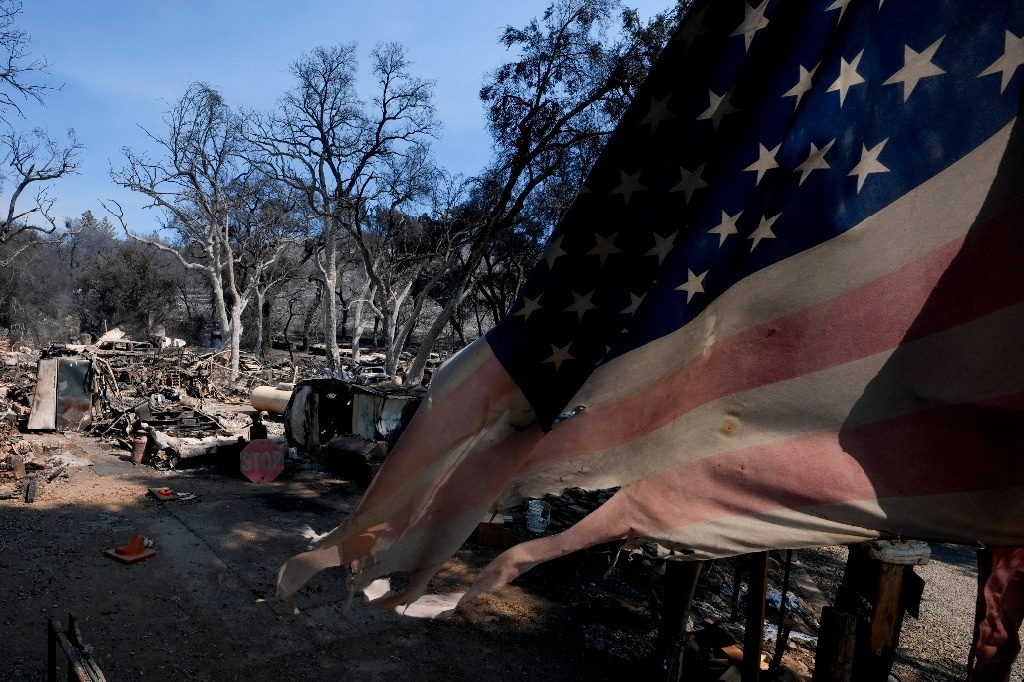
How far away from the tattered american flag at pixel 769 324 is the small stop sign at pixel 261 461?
39.6 ft

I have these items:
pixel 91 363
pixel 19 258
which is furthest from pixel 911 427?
pixel 19 258

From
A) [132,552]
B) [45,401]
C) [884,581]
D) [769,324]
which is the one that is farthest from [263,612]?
[45,401]

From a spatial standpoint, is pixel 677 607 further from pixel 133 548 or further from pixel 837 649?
pixel 133 548

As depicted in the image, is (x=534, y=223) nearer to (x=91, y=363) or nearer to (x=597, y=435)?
(x=91, y=363)

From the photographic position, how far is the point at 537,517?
10203 mm

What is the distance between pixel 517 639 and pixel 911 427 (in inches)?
263

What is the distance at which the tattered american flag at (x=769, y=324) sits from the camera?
5.50 feet

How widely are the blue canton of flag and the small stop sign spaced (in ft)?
41.4

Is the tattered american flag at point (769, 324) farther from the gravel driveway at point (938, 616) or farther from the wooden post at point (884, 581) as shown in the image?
the gravel driveway at point (938, 616)

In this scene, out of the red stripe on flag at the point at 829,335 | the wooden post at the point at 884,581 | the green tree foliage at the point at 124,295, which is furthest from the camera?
the green tree foliage at the point at 124,295

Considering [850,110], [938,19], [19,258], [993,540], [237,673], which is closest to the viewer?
[993,540]

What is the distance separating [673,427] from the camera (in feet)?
6.97

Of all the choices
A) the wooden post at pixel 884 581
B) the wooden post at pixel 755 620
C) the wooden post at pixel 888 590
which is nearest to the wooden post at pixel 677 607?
the wooden post at pixel 755 620

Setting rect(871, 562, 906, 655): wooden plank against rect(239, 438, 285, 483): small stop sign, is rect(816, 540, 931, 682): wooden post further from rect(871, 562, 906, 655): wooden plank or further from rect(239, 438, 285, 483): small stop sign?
rect(239, 438, 285, 483): small stop sign
